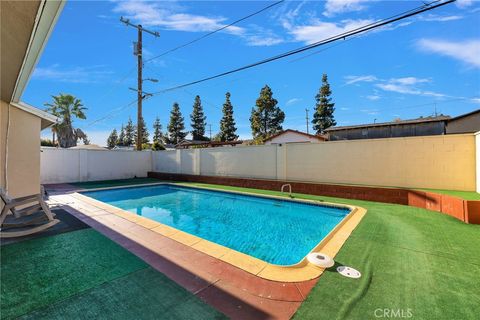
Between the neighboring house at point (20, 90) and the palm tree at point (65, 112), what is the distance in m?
18.6

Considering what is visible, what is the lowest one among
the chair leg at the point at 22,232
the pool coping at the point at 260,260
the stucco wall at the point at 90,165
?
the pool coping at the point at 260,260

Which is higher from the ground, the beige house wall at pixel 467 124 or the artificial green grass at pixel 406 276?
the beige house wall at pixel 467 124

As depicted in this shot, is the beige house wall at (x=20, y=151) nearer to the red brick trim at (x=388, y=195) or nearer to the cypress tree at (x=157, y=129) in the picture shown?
the red brick trim at (x=388, y=195)

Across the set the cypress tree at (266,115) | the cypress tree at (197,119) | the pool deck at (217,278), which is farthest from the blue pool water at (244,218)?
the cypress tree at (197,119)

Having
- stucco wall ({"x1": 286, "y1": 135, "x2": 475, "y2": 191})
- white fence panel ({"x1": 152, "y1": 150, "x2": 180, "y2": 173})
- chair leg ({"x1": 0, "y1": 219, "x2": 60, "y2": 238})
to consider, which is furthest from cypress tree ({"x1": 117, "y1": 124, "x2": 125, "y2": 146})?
chair leg ({"x1": 0, "y1": 219, "x2": 60, "y2": 238})

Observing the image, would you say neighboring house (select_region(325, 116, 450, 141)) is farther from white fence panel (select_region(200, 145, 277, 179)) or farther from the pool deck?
the pool deck

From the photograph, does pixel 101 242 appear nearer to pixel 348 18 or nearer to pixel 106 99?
pixel 348 18

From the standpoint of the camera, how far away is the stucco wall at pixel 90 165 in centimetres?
1278

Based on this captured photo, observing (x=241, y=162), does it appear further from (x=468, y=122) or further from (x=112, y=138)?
(x=112, y=138)

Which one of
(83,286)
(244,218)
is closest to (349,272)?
(83,286)

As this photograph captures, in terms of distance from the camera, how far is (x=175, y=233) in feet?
14.7

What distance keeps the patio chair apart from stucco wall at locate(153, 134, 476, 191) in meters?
8.80

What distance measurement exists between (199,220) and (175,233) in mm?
2771

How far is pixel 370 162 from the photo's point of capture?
8.55m
